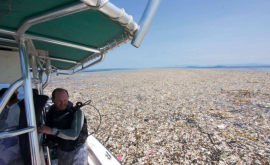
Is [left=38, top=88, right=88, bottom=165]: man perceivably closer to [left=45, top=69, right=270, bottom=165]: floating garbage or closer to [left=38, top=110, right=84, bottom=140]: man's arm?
[left=38, top=110, right=84, bottom=140]: man's arm

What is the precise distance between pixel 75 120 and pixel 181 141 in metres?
3.32

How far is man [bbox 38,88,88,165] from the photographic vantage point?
2.05 metres

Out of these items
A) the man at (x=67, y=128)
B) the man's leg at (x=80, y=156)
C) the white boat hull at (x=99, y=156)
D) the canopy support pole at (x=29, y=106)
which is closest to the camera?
the canopy support pole at (x=29, y=106)

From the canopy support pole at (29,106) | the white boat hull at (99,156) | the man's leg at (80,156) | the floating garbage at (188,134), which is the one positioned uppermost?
the canopy support pole at (29,106)

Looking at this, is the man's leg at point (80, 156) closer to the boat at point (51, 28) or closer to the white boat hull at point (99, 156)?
the white boat hull at point (99, 156)

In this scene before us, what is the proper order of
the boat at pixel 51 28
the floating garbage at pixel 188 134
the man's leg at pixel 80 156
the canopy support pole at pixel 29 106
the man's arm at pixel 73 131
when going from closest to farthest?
the boat at pixel 51 28 → the canopy support pole at pixel 29 106 → the man's arm at pixel 73 131 → the man's leg at pixel 80 156 → the floating garbage at pixel 188 134

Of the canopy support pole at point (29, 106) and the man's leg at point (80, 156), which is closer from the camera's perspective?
the canopy support pole at point (29, 106)

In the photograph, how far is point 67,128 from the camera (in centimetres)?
214

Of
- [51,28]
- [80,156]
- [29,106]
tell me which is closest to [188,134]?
[80,156]

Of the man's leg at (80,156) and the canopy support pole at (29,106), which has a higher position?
the canopy support pole at (29,106)

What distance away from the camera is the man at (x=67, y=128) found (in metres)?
2.05

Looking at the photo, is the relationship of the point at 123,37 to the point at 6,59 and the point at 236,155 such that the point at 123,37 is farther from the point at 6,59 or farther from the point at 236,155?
the point at 236,155

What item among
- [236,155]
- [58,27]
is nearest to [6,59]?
[58,27]

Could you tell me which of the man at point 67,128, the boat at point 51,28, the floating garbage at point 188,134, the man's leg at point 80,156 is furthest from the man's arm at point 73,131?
the floating garbage at point 188,134
